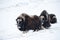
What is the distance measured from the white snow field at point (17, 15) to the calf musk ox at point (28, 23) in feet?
0.07

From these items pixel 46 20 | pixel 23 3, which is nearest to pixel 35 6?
pixel 23 3

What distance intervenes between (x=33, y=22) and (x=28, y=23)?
27mm

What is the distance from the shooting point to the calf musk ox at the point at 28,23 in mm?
723

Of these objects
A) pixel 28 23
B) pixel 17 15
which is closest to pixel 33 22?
pixel 28 23

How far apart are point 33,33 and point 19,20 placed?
0.10m

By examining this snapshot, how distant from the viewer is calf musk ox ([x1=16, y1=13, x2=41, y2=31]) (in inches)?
28.5

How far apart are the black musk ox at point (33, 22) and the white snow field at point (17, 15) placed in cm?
2

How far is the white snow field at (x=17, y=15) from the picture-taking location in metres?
0.74

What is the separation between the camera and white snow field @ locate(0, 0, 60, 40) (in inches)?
29.0

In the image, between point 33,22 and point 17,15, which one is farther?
point 17,15

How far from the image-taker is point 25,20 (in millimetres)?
727

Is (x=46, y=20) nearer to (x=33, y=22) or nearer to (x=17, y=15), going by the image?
(x=33, y=22)

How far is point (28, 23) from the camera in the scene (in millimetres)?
734

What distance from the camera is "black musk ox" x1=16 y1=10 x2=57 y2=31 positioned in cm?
72
